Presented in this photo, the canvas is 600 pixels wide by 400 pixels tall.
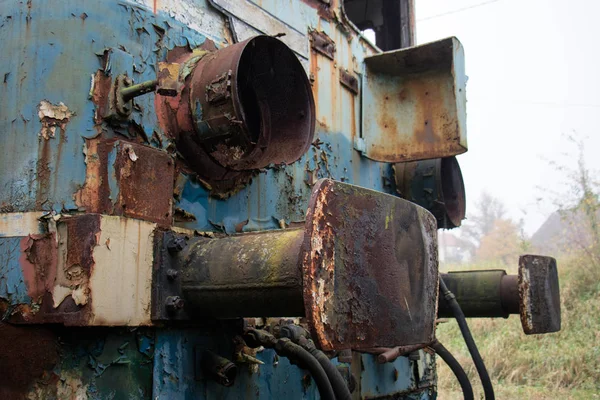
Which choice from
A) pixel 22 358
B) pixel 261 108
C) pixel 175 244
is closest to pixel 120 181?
pixel 175 244

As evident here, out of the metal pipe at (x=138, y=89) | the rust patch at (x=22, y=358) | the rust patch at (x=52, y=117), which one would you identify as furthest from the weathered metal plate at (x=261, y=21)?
the rust patch at (x=22, y=358)

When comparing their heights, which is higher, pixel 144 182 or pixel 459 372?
pixel 144 182

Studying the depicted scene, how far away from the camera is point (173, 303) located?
2027 mm

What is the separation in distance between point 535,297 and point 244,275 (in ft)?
6.06

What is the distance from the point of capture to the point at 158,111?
7.27ft

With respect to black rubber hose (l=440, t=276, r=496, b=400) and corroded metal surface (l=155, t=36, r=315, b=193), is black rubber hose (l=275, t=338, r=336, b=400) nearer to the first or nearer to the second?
corroded metal surface (l=155, t=36, r=315, b=193)

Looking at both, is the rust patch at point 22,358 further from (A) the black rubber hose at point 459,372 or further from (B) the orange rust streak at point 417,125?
(B) the orange rust streak at point 417,125

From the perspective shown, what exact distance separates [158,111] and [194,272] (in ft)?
2.01

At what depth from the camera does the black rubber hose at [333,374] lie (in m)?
2.27

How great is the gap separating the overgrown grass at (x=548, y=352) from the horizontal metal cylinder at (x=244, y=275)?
5576 millimetres

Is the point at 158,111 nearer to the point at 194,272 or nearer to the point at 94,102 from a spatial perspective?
the point at 94,102

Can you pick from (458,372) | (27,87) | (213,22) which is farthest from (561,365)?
(27,87)

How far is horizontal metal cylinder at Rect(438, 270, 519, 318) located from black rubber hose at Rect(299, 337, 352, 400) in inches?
44.8

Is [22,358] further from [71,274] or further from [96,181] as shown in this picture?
[96,181]
